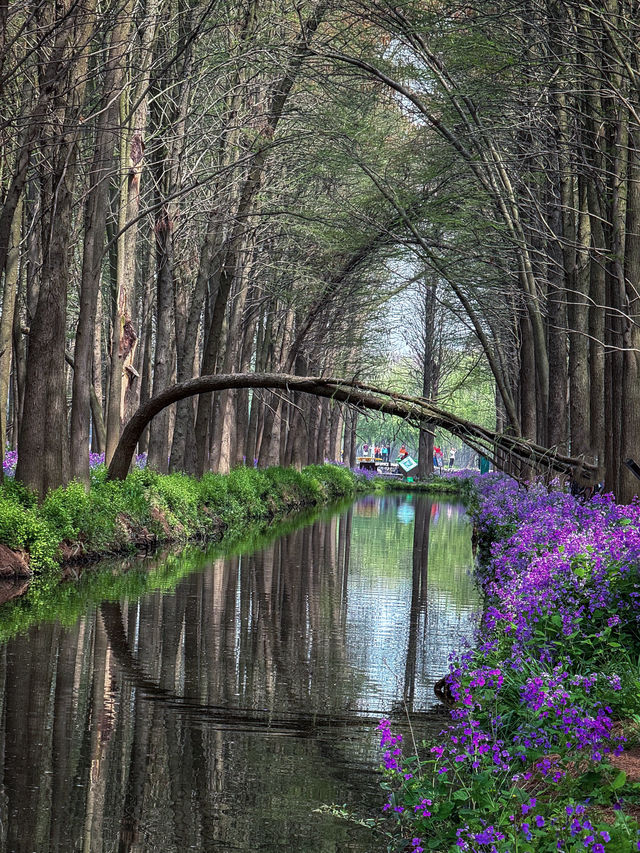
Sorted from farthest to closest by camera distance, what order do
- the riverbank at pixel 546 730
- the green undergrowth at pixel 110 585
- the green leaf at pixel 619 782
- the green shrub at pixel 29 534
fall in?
the green shrub at pixel 29 534
the green undergrowth at pixel 110 585
the green leaf at pixel 619 782
the riverbank at pixel 546 730

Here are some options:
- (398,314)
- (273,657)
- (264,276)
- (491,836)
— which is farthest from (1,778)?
(398,314)

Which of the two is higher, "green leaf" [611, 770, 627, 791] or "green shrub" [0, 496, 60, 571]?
"green shrub" [0, 496, 60, 571]

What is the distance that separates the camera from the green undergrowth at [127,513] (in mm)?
16000

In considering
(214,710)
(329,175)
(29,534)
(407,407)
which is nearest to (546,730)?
(214,710)

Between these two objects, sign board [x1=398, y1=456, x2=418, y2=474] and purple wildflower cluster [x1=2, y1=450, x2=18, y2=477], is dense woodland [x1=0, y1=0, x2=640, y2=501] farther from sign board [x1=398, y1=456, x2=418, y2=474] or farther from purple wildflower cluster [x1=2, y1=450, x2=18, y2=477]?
sign board [x1=398, y1=456, x2=418, y2=474]

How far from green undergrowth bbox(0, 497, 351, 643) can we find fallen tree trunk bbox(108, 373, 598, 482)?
3.03 m

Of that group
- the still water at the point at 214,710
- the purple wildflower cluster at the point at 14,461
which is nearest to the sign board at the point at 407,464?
the purple wildflower cluster at the point at 14,461

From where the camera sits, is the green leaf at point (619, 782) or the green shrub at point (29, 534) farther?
the green shrub at point (29, 534)

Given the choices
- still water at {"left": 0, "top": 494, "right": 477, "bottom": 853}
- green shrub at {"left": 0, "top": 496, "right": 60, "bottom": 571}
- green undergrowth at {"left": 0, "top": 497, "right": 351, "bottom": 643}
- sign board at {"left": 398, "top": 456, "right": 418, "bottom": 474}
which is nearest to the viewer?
still water at {"left": 0, "top": 494, "right": 477, "bottom": 853}

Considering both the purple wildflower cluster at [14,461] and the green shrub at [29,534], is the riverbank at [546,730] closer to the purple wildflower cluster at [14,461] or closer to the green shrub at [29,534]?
the green shrub at [29,534]

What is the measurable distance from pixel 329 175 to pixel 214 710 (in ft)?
77.6

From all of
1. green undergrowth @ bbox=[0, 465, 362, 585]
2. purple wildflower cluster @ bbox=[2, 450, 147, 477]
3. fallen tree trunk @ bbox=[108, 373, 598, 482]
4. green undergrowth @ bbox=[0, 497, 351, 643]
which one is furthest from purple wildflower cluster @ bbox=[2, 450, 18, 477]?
fallen tree trunk @ bbox=[108, 373, 598, 482]

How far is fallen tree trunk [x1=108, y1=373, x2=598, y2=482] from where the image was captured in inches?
632

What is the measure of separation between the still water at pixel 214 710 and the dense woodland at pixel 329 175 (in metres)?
3.78
